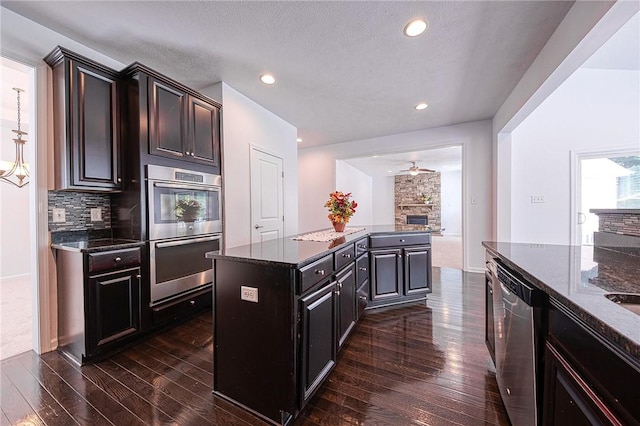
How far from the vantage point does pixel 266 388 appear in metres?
1.41

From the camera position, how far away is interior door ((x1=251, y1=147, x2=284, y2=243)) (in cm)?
353

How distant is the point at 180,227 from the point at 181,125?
997 mm

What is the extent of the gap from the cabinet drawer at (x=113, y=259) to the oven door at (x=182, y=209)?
198 millimetres

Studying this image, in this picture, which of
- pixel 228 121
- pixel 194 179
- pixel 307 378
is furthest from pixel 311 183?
pixel 307 378

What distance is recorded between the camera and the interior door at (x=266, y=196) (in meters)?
3.53

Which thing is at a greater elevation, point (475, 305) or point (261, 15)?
point (261, 15)

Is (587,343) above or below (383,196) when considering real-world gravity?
below

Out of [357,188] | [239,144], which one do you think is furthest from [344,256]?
[357,188]

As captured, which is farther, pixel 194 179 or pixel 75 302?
pixel 194 179

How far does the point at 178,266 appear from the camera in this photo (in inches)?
97.3

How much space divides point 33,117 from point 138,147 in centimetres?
73

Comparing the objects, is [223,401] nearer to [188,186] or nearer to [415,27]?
[188,186]

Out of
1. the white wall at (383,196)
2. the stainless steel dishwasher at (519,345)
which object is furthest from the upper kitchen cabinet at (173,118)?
the white wall at (383,196)

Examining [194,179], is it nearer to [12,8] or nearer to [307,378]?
[12,8]
